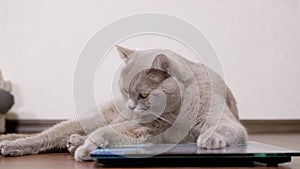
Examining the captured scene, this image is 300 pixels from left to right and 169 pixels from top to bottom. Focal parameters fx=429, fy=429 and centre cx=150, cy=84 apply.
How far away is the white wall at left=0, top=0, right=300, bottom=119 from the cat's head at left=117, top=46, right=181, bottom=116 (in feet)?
4.75

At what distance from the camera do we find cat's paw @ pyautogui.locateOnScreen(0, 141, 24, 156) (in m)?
1.34

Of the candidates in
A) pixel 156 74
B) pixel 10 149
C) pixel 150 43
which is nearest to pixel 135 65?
pixel 156 74

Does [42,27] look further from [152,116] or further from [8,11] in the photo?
[152,116]

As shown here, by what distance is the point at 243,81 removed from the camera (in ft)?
9.17

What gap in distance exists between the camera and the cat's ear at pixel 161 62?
3.88ft

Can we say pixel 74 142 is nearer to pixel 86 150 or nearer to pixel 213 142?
pixel 86 150

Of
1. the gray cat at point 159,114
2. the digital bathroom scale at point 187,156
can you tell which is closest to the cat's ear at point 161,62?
Result: the gray cat at point 159,114

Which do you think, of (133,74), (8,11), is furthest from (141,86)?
(8,11)

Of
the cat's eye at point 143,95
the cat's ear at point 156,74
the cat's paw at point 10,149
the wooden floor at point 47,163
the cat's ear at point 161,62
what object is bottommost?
the wooden floor at point 47,163

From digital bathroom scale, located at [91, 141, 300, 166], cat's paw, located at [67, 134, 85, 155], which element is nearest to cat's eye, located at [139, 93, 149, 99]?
digital bathroom scale, located at [91, 141, 300, 166]

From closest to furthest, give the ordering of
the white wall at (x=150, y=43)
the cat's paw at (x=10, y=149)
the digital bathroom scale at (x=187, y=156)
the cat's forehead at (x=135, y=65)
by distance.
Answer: the digital bathroom scale at (x=187, y=156) → the cat's forehead at (x=135, y=65) → the cat's paw at (x=10, y=149) → the white wall at (x=150, y=43)

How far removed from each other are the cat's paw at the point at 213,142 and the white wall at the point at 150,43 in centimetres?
149

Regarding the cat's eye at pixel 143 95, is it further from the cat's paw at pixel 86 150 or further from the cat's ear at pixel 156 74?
the cat's paw at pixel 86 150

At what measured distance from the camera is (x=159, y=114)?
4.04ft
